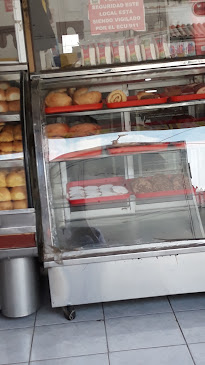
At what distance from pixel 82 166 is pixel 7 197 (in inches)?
21.6

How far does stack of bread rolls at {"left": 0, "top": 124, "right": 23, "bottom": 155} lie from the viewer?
3.09 meters

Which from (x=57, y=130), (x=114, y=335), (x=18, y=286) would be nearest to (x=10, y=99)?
(x=57, y=130)

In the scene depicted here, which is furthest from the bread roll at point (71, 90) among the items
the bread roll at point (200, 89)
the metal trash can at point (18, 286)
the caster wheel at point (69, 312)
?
the caster wheel at point (69, 312)

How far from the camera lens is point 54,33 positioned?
3217 millimetres

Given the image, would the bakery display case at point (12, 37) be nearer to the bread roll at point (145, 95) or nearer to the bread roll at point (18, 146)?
the bread roll at point (18, 146)

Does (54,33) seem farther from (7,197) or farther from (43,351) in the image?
(43,351)

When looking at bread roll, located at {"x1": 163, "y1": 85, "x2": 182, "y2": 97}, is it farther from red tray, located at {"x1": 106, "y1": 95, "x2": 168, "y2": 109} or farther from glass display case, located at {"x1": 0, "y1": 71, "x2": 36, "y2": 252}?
glass display case, located at {"x1": 0, "y1": 71, "x2": 36, "y2": 252}

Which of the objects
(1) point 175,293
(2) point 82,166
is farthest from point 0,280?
(1) point 175,293

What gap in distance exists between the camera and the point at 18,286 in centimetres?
318

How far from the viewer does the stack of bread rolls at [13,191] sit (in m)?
3.11

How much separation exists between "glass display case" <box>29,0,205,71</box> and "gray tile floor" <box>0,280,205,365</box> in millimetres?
1703

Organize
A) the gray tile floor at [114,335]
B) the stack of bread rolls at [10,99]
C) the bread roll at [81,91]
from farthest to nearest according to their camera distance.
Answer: the bread roll at [81,91] → the stack of bread rolls at [10,99] → the gray tile floor at [114,335]

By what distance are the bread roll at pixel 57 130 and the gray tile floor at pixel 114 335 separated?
1246 millimetres

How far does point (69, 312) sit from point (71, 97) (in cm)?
147
